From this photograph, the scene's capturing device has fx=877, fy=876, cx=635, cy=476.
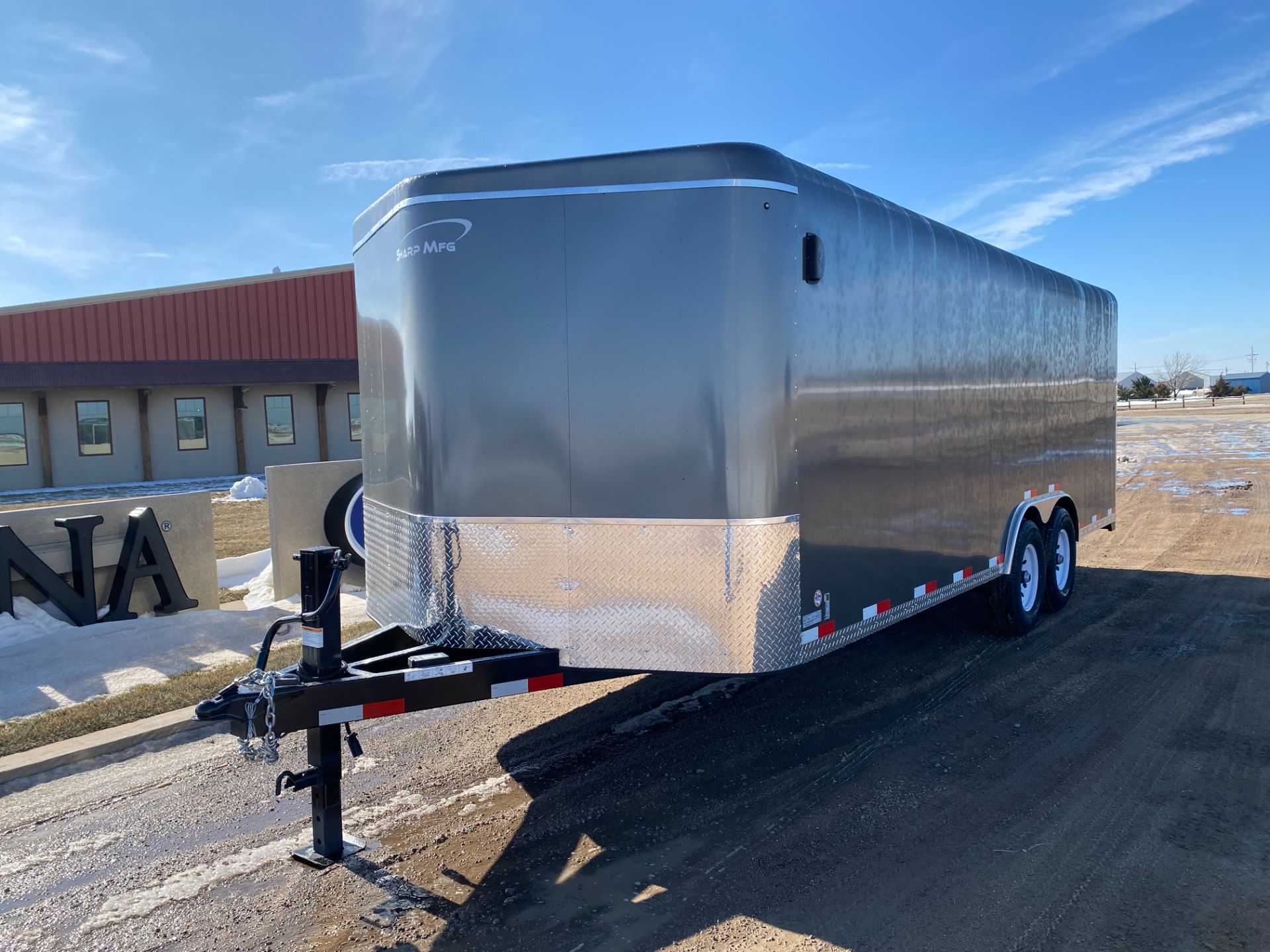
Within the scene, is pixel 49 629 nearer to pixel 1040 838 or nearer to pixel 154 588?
pixel 154 588

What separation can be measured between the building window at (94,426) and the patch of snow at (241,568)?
56.2ft

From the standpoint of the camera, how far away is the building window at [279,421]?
90.9 feet

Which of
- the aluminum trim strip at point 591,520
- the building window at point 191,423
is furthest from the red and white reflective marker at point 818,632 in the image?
the building window at point 191,423

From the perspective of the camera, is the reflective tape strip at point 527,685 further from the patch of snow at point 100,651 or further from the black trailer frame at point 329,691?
the patch of snow at point 100,651

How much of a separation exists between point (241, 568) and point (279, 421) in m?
18.1

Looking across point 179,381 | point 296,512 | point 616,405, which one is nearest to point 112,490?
point 179,381

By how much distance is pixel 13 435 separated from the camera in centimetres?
2428

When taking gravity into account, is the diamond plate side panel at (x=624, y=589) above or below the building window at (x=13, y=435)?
below

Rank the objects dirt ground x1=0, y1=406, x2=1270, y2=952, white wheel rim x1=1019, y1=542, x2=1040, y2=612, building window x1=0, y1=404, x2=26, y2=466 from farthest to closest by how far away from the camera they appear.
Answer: building window x1=0, y1=404, x2=26, y2=466, white wheel rim x1=1019, y1=542, x2=1040, y2=612, dirt ground x1=0, y1=406, x2=1270, y2=952

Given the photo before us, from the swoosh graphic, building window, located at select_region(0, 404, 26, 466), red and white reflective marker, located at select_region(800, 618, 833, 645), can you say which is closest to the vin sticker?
red and white reflective marker, located at select_region(800, 618, 833, 645)

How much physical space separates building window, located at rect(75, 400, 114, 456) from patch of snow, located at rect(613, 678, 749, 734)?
81.6 feet

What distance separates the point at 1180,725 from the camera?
5.50 m

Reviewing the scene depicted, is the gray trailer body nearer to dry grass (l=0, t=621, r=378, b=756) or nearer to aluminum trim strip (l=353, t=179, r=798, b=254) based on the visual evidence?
aluminum trim strip (l=353, t=179, r=798, b=254)

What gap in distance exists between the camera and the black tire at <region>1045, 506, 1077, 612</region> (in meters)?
8.07
